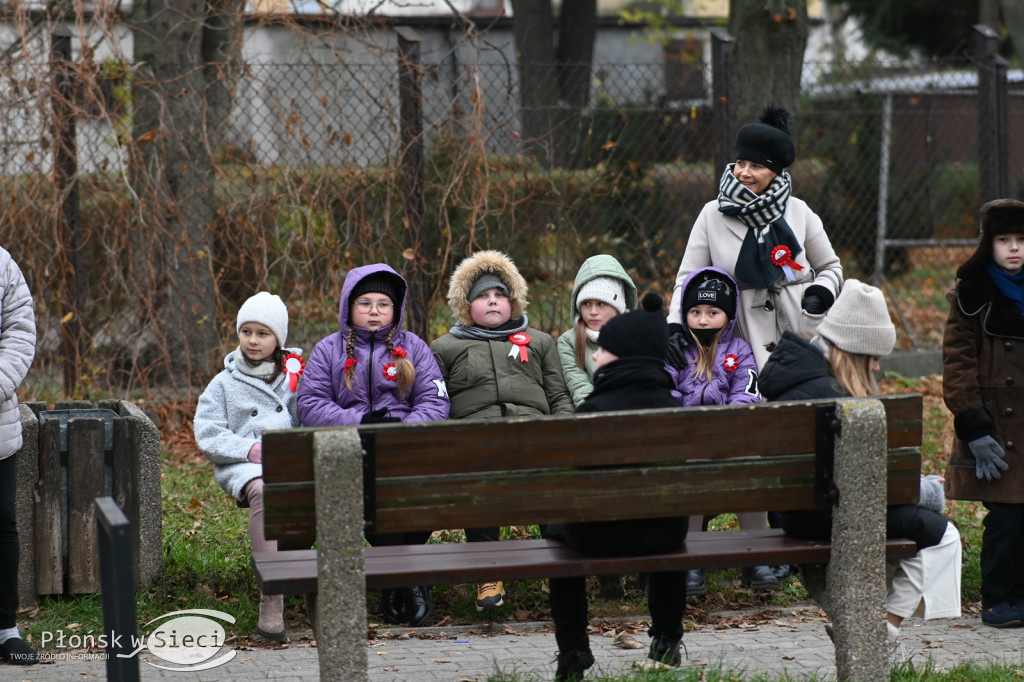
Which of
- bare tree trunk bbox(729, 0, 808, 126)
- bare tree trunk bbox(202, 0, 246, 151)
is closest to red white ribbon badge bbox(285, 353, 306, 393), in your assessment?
bare tree trunk bbox(202, 0, 246, 151)

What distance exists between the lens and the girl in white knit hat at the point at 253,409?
480cm

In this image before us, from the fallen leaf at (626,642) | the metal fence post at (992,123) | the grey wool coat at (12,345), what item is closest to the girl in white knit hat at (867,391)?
the fallen leaf at (626,642)

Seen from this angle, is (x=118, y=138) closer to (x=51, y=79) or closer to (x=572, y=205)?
(x=51, y=79)

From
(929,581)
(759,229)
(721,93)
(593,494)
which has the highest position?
(721,93)

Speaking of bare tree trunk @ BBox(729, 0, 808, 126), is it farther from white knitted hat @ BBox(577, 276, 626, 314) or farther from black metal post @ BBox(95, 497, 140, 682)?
black metal post @ BBox(95, 497, 140, 682)

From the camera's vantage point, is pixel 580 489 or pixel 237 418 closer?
pixel 580 489

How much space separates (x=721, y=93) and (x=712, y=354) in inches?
152

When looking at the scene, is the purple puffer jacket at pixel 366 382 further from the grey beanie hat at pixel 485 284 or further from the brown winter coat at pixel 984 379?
the brown winter coat at pixel 984 379

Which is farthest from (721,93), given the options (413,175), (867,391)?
(867,391)

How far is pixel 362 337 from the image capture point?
5.15m

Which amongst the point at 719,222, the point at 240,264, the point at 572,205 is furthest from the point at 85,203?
the point at 719,222

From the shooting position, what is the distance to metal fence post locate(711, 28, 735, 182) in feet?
27.8

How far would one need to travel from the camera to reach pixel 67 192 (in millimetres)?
7586

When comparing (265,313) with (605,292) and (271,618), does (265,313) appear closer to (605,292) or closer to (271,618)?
(271,618)
